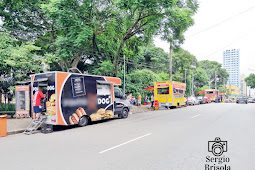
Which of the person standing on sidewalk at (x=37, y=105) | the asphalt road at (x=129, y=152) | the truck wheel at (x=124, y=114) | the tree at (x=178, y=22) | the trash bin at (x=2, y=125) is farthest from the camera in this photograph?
the tree at (x=178, y=22)

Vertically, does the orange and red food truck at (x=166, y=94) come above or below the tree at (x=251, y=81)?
below

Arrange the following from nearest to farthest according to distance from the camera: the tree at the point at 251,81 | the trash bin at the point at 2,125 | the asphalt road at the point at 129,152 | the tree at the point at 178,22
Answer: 1. the asphalt road at the point at 129,152
2. the trash bin at the point at 2,125
3. the tree at the point at 178,22
4. the tree at the point at 251,81

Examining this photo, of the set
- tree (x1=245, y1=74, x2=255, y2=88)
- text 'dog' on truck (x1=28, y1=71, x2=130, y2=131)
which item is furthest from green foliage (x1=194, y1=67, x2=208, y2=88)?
text 'dog' on truck (x1=28, y1=71, x2=130, y2=131)

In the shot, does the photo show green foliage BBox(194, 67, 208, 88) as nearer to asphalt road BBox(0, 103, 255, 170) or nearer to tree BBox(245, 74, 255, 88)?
tree BBox(245, 74, 255, 88)

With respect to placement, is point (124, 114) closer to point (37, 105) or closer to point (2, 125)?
point (37, 105)

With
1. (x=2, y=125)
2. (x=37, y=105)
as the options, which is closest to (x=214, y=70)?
(x=37, y=105)

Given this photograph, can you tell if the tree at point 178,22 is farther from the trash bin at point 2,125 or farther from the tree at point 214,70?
the tree at point 214,70

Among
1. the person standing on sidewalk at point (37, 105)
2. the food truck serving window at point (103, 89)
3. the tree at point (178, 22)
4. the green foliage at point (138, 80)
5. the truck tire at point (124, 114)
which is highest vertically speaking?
the tree at point (178, 22)

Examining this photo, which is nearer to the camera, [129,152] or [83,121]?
[129,152]

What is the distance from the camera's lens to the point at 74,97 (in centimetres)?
1084

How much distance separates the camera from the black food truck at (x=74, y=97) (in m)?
10.2

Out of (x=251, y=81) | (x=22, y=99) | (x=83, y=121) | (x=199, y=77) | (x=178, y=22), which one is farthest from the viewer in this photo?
(x=251, y=81)

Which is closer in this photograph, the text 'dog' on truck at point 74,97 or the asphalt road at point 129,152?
the asphalt road at point 129,152

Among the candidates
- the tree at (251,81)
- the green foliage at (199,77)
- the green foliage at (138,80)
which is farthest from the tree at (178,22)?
the tree at (251,81)
